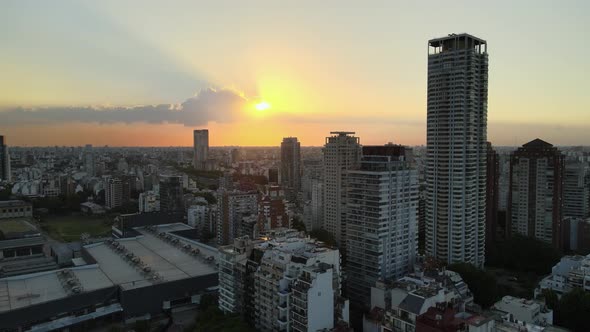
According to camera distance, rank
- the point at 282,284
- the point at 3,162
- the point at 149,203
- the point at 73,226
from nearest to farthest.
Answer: the point at 282,284
the point at 73,226
the point at 149,203
the point at 3,162

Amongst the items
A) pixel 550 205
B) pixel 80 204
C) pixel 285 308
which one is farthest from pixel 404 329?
pixel 80 204

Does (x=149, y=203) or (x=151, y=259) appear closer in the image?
(x=151, y=259)

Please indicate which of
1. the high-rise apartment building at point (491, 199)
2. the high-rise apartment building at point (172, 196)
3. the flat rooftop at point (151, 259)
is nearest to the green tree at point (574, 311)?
the high-rise apartment building at point (491, 199)

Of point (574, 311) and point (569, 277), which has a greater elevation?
point (569, 277)

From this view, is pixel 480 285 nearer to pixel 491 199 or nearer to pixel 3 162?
pixel 491 199

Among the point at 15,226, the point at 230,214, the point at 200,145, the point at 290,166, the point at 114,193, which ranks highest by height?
the point at 200,145

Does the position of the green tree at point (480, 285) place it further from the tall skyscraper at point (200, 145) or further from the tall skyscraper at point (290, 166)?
the tall skyscraper at point (200, 145)

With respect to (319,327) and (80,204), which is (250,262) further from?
(80,204)

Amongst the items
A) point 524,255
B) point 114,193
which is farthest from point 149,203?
point 524,255
